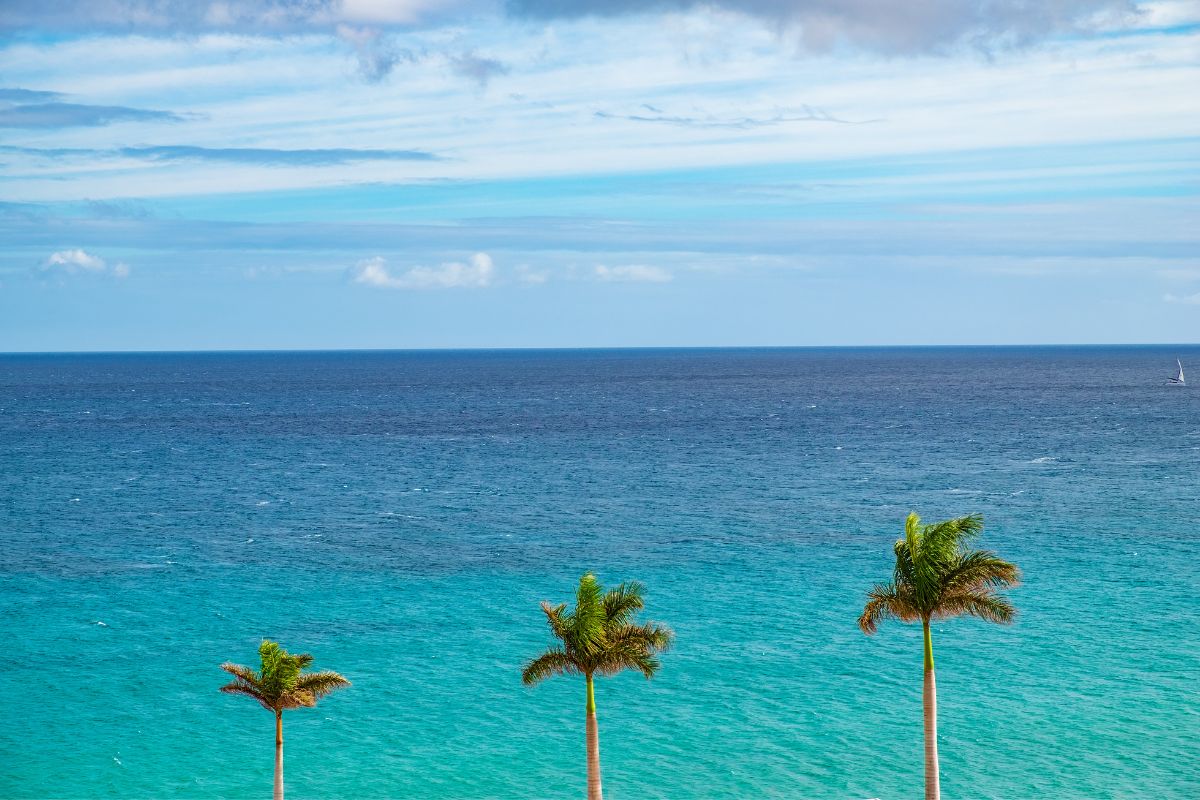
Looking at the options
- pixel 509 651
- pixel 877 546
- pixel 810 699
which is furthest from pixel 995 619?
pixel 877 546

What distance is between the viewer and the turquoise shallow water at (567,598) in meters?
49.5

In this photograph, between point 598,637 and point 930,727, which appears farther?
point 930,727

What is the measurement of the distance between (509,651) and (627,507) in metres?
42.1

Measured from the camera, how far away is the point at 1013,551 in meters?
84.0

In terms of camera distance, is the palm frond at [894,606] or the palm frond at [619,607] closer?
the palm frond at [619,607]

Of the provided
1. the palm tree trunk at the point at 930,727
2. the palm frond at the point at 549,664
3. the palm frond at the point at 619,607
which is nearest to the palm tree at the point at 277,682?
the palm frond at the point at 549,664

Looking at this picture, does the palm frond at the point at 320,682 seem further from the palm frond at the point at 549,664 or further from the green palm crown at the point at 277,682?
the palm frond at the point at 549,664

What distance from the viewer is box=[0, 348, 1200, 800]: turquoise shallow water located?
49531 mm

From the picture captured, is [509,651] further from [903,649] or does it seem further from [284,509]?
[284,509]

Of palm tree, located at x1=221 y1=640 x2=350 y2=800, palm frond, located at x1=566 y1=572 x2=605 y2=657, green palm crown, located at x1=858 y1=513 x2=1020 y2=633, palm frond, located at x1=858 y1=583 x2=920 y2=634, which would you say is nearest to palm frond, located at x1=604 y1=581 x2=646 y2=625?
palm frond, located at x1=566 y1=572 x2=605 y2=657

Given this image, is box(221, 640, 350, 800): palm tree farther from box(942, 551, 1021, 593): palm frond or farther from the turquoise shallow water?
box(942, 551, 1021, 593): palm frond

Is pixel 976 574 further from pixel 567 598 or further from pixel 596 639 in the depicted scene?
pixel 567 598

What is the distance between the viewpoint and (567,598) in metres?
72.0

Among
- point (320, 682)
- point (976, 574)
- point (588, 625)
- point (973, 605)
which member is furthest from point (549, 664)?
point (976, 574)
